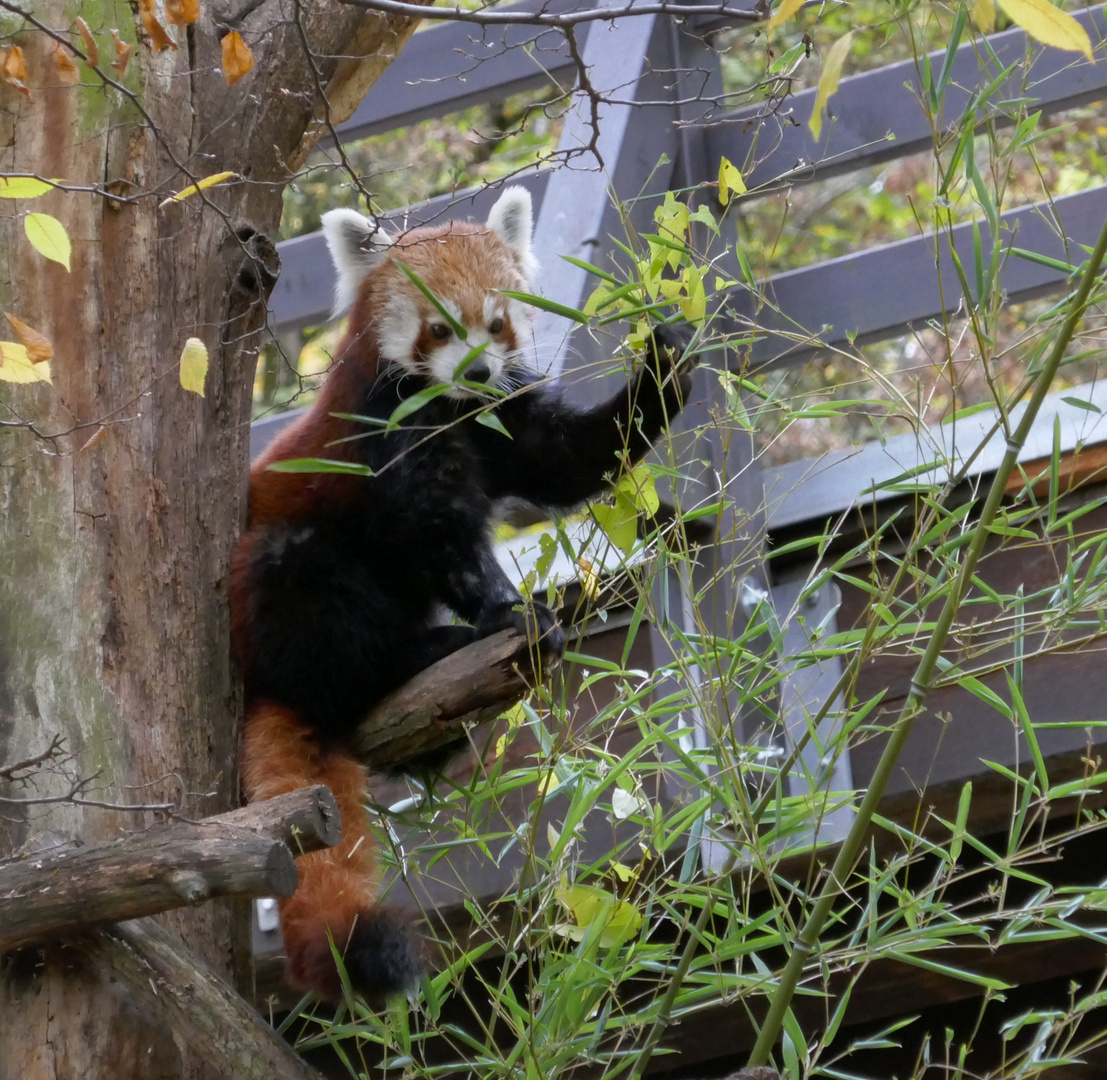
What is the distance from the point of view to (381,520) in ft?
7.55

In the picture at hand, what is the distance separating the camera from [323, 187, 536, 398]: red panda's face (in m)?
2.57

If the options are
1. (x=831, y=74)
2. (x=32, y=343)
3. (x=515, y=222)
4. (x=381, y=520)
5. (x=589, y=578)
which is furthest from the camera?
(x=515, y=222)

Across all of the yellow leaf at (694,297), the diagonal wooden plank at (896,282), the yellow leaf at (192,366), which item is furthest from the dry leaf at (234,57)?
the diagonal wooden plank at (896,282)

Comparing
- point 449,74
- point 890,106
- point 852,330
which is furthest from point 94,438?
point 890,106

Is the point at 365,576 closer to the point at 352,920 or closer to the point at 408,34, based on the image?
the point at 352,920

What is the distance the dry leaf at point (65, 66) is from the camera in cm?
177

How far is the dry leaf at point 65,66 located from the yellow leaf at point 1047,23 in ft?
4.43

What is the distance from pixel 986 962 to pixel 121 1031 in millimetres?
1932

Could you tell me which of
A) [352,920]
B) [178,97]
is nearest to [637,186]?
[178,97]

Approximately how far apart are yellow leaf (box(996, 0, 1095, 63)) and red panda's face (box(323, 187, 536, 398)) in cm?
162

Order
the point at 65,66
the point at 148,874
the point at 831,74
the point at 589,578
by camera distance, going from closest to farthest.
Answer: the point at 831,74
the point at 148,874
the point at 65,66
the point at 589,578

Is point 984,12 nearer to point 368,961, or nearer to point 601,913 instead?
point 601,913

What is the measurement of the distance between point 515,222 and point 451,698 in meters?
1.41

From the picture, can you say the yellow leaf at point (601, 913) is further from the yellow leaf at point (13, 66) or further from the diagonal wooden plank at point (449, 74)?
the diagonal wooden plank at point (449, 74)
